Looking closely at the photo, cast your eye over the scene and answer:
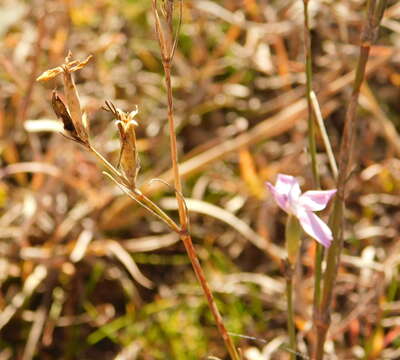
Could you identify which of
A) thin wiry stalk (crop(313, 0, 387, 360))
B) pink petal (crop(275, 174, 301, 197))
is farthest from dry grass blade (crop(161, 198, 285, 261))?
pink petal (crop(275, 174, 301, 197))

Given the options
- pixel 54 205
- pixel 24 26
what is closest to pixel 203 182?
pixel 54 205

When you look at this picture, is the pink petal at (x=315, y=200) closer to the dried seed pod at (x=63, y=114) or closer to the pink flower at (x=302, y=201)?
the pink flower at (x=302, y=201)

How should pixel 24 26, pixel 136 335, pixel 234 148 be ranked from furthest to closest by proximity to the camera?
pixel 24 26, pixel 234 148, pixel 136 335

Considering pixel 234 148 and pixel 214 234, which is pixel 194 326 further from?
pixel 234 148

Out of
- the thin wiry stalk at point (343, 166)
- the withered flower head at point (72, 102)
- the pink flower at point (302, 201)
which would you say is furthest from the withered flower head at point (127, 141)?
the thin wiry stalk at point (343, 166)

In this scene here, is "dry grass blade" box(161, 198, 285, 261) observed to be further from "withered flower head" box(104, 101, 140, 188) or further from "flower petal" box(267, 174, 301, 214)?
"withered flower head" box(104, 101, 140, 188)

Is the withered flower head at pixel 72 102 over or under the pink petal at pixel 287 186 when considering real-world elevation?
over
